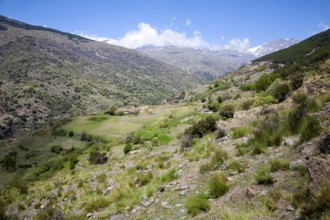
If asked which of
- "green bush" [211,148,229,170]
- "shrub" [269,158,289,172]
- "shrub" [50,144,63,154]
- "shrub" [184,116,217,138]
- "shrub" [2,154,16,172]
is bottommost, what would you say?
"shrub" [2,154,16,172]

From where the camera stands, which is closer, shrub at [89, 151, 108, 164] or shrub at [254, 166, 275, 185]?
shrub at [254, 166, 275, 185]

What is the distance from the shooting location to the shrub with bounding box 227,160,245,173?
29.0ft

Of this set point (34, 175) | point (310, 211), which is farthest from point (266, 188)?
point (34, 175)

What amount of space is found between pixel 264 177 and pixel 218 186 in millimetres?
1372

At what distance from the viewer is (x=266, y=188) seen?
706 cm

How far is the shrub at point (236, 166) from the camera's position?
8852 mm

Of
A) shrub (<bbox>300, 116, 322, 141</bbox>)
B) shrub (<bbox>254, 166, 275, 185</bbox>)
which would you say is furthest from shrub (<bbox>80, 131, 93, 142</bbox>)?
shrub (<bbox>254, 166, 275, 185</bbox>)

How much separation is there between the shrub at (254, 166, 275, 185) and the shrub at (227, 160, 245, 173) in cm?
111

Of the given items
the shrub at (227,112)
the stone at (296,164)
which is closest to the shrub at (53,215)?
the stone at (296,164)

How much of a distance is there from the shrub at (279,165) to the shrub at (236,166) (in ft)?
3.96

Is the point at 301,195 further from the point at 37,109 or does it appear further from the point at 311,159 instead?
the point at 37,109

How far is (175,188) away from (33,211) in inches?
428

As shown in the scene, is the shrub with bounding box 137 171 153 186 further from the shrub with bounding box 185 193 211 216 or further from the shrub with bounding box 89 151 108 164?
the shrub with bounding box 89 151 108 164

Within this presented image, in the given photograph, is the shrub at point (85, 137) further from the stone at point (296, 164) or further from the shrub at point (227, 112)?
the stone at point (296, 164)
